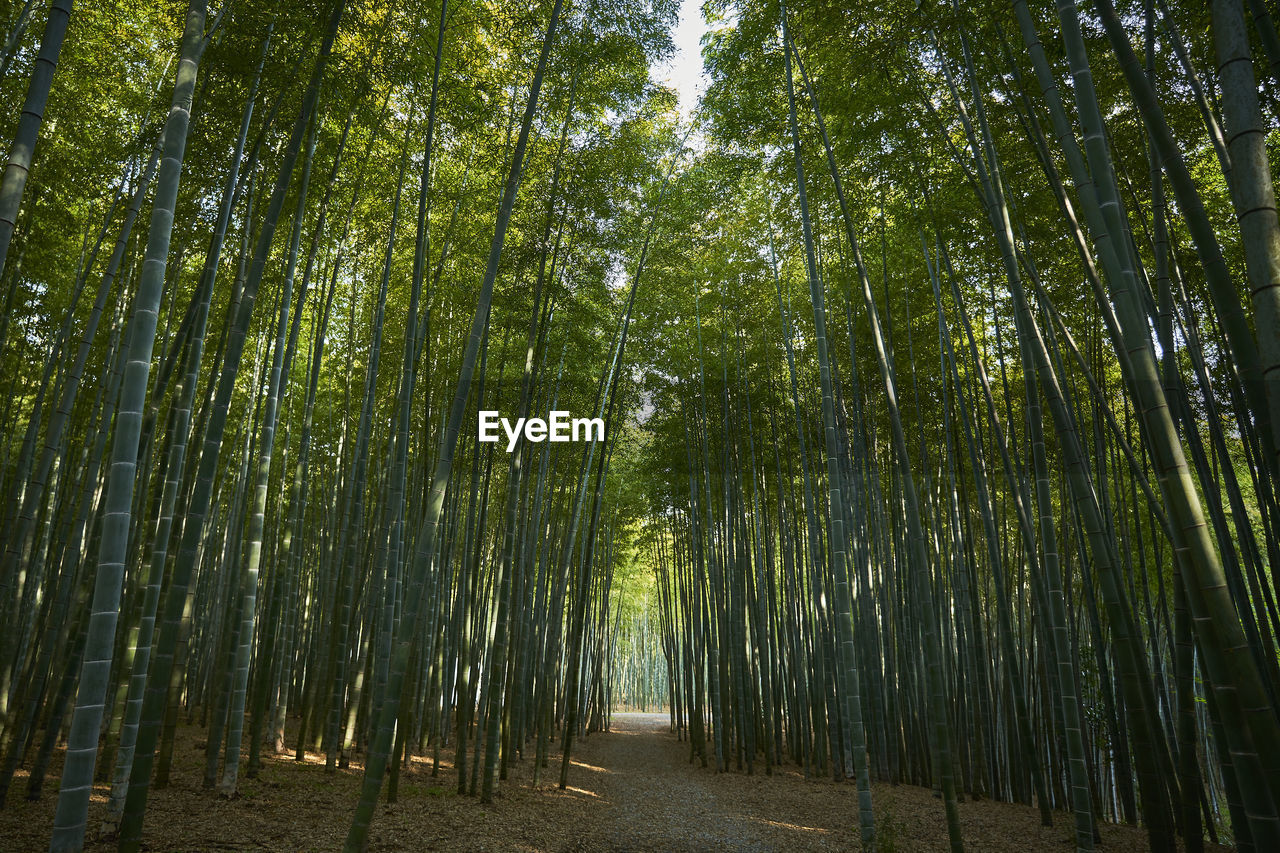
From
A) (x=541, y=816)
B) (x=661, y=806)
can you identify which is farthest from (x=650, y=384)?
(x=541, y=816)

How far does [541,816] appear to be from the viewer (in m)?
4.43

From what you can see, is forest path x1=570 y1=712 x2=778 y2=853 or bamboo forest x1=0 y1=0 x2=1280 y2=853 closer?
bamboo forest x1=0 y1=0 x2=1280 y2=853

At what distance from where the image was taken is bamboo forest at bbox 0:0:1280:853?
229 centimetres

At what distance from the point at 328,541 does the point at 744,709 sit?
483cm

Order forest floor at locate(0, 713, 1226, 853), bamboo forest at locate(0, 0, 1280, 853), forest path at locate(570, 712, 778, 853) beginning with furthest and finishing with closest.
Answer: forest path at locate(570, 712, 778, 853) < forest floor at locate(0, 713, 1226, 853) < bamboo forest at locate(0, 0, 1280, 853)

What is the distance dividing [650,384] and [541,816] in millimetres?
4747

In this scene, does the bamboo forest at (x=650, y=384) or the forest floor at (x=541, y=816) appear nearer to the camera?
the bamboo forest at (x=650, y=384)

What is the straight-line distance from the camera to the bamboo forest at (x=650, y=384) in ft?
7.51

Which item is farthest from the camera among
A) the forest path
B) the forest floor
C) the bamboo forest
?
the forest path

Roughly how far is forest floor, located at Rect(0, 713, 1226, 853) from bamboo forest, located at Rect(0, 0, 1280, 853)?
0.05 metres

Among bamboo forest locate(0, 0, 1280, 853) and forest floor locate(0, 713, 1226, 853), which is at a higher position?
bamboo forest locate(0, 0, 1280, 853)

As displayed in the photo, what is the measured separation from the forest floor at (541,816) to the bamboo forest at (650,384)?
0.05 meters

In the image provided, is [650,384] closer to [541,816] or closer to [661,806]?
[661,806]

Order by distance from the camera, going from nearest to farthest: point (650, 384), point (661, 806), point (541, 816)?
point (541, 816)
point (661, 806)
point (650, 384)
